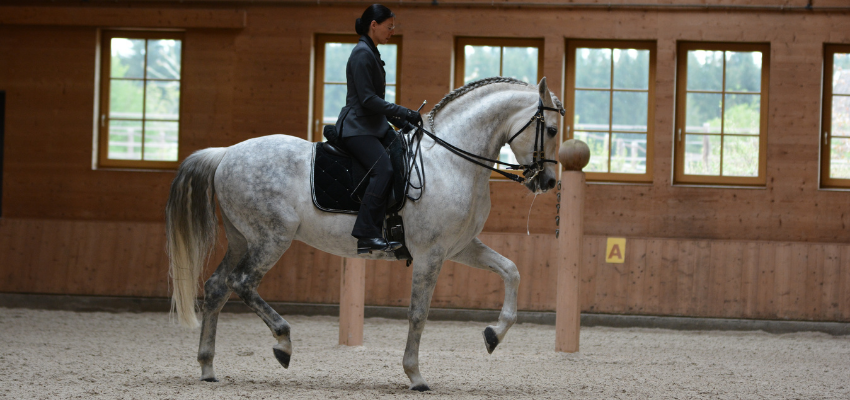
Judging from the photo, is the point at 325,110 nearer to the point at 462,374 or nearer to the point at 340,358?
the point at 340,358

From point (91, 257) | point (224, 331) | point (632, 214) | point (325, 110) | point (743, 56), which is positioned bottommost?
point (224, 331)

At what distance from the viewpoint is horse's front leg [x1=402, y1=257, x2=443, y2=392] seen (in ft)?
12.5

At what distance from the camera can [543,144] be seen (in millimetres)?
3822

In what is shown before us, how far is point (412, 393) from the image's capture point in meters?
3.79

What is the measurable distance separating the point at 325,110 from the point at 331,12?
96cm

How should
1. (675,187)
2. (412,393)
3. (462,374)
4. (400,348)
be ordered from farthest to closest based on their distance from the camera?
(675,187), (400,348), (462,374), (412,393)

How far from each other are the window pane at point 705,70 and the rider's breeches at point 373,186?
14.8 feet

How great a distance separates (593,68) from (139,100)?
4584mm

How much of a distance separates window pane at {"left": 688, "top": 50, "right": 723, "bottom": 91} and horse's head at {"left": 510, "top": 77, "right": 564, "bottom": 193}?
3.86m

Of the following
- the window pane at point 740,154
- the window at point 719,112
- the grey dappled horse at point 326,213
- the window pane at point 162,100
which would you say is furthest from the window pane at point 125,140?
the window pane at point 740,154

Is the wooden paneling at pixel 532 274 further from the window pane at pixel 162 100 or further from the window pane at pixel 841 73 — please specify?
the window pane at pixel 841 73

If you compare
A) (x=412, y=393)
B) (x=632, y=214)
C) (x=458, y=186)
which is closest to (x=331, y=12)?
(x=632, y=214)

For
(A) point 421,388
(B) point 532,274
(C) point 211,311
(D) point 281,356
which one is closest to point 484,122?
(A) point 421,388

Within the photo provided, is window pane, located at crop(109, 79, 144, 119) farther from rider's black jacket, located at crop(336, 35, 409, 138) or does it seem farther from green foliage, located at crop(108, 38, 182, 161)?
rider's black jacket, located at crop(336, 35, 409, 138)
